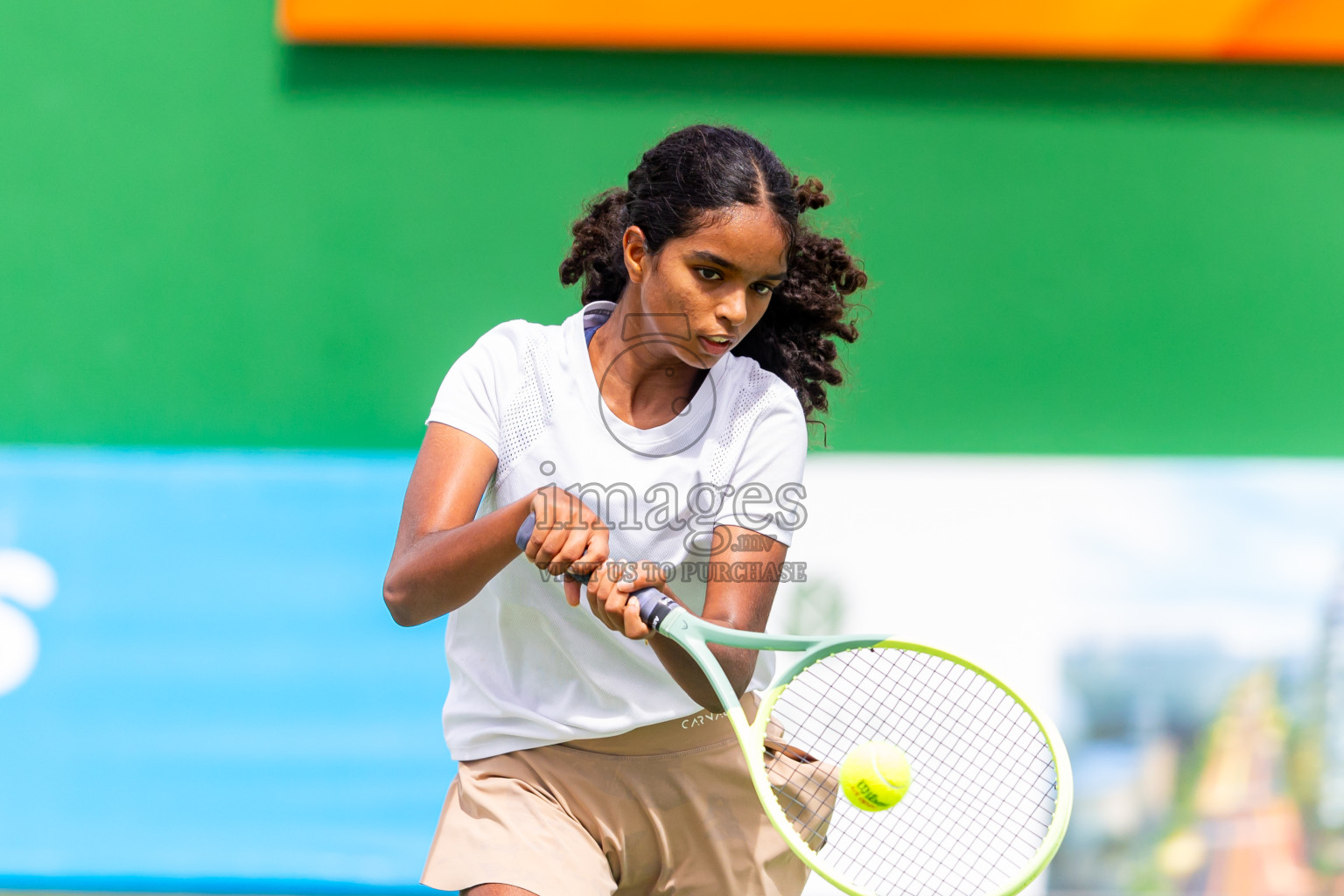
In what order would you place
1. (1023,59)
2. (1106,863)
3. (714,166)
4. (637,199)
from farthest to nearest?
1. (1023,59)
2. (1106,863)
3. (637,199)
4. (714,166)

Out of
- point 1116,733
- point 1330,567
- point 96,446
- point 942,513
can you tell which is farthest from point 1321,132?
point 96,446

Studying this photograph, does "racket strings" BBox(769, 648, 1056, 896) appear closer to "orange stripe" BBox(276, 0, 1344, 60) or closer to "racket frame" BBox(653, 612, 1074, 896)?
"racket frame" BBox(653, 612, 1074, 896)

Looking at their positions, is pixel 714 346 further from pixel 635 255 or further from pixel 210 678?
pixel 210 678

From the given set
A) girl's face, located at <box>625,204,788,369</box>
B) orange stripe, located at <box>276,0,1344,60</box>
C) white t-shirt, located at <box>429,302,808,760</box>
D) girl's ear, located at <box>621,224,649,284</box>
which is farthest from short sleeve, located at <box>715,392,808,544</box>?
orange stripe, located at <box>276,0,1344,60</box>

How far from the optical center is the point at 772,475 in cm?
147

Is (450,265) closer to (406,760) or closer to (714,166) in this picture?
(406,760)

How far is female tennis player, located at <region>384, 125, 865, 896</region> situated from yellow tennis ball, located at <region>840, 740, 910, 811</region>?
0.60ft

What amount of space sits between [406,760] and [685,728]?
1276 mm

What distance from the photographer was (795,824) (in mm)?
1489

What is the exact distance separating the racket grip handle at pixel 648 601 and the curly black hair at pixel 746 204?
43 cm

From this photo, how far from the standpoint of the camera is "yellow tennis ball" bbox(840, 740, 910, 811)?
1.28 metres

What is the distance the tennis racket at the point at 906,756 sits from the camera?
1262 millimetres

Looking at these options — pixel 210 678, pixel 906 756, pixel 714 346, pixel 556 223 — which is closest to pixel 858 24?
pixel 556 223

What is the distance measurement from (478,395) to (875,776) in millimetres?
649
